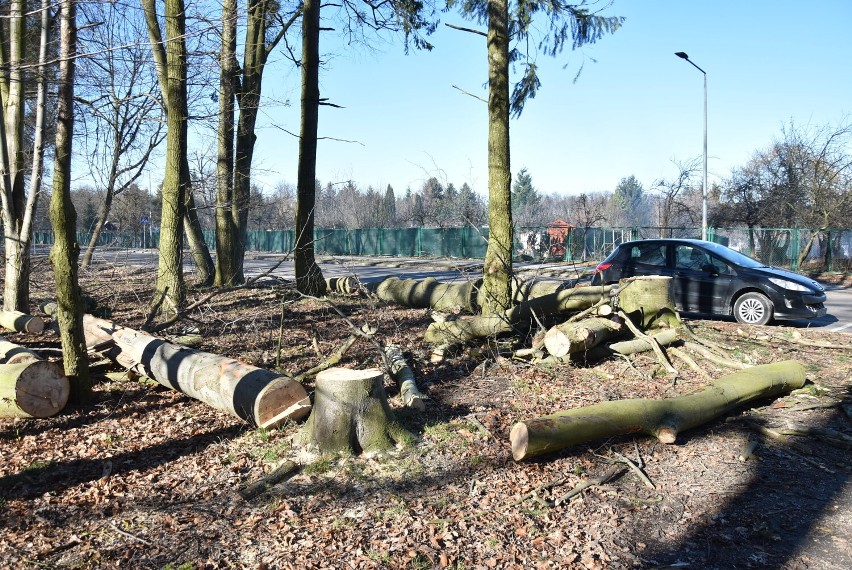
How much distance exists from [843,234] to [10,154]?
1037 inches

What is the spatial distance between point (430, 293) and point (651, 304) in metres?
4.46

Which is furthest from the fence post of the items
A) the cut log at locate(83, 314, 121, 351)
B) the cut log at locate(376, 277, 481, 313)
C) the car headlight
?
the cut log at locate(83, 314, 121, 351)

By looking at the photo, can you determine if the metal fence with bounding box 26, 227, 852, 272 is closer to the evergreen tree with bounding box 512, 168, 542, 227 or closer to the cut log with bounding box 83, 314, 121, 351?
the cut log with bounding box 83, 314, 121, 351

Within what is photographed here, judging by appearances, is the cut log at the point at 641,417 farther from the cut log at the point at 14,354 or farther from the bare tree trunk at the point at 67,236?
the cut log at the point at 14,354

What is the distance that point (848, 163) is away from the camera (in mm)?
24297

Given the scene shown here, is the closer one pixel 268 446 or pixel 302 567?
pixel 302 567

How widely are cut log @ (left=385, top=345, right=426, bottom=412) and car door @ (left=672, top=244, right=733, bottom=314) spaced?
570 centimetres

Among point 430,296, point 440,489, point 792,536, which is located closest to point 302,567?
point 440,489

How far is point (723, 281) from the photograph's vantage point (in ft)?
35.1

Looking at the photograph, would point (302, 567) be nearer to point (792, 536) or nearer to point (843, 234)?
point (792, 536)

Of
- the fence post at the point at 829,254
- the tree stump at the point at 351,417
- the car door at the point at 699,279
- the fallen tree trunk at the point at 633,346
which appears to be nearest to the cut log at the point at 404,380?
the tree stump at the point at 351,417

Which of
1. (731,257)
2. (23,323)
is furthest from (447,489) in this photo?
(23,323)

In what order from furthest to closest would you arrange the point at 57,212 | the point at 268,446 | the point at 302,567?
the point at 57,212 → the point at 268,446 → the point at 302,567

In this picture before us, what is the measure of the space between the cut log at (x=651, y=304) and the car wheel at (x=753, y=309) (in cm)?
297
